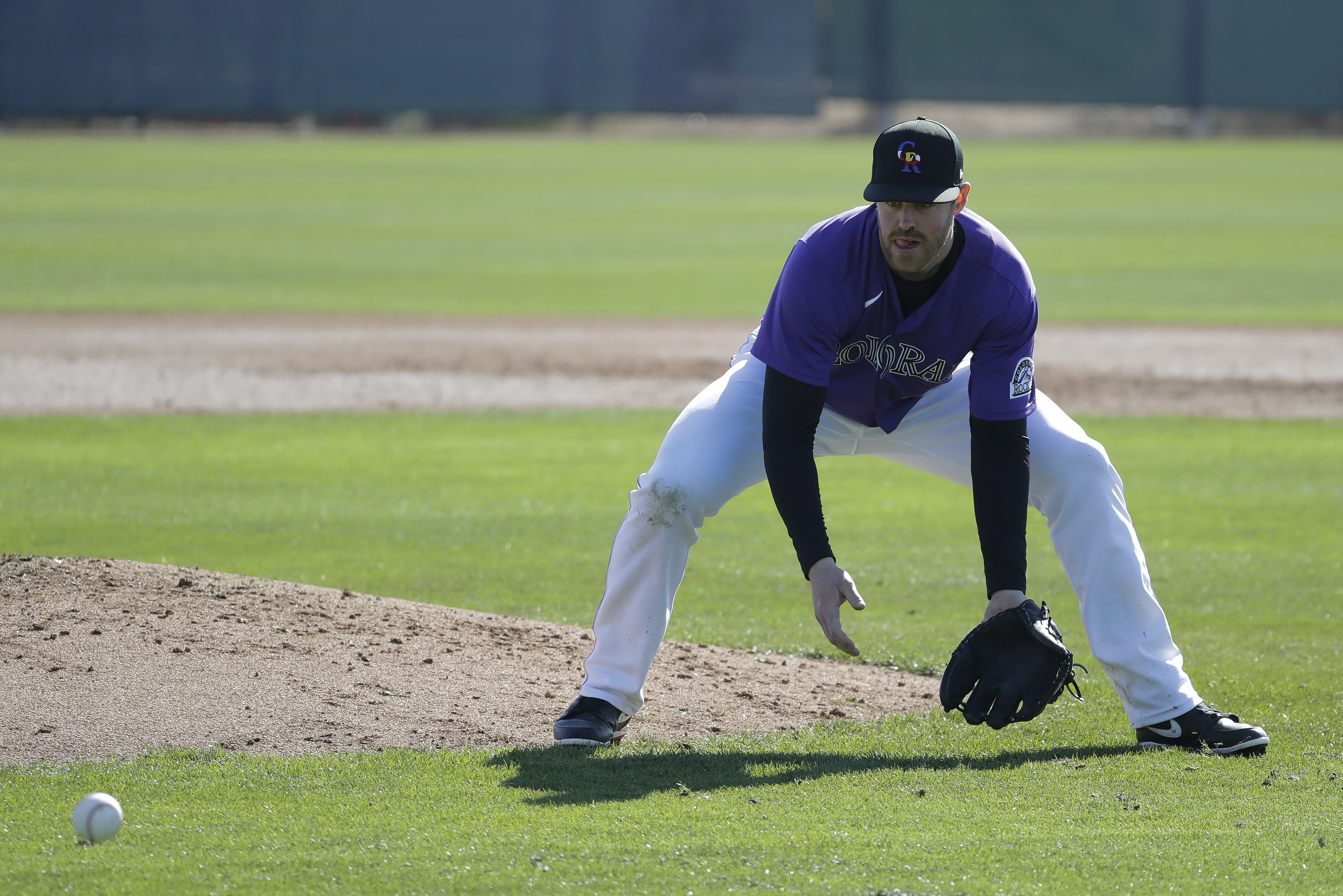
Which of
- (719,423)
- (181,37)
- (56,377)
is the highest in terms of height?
(181,37)

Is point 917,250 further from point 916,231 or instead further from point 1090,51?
point 1090,51

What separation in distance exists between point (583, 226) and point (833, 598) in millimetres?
20183

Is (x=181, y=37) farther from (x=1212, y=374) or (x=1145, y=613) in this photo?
(x=1145, y=613)

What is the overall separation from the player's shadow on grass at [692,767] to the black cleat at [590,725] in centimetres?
3

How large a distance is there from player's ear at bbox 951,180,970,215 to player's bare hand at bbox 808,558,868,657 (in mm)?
974

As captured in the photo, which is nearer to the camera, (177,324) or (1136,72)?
(177,324)

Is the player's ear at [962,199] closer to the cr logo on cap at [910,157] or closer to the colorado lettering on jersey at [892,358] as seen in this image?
the cr logo on cap at [910,157]

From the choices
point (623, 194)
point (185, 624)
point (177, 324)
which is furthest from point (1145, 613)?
point (623, 194)

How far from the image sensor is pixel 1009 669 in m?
3.91

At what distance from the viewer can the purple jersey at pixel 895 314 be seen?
390 cm

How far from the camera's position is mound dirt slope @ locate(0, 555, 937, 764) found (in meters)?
4.04

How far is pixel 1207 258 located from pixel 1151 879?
18.2 metres

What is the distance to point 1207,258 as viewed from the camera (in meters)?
19.9

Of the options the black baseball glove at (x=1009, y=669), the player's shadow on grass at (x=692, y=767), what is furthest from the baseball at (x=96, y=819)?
Answer: the black baseball glove at (x=1009, y=669)
